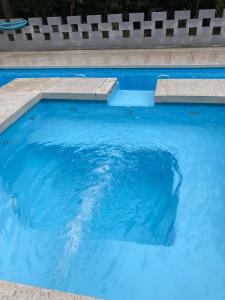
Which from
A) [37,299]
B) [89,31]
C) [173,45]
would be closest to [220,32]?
[173,45]

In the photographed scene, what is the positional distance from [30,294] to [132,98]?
323 centimetres

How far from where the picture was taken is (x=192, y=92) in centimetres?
360

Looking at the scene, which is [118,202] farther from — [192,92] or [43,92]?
[43,92]

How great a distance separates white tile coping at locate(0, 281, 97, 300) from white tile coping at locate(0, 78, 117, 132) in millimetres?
2368

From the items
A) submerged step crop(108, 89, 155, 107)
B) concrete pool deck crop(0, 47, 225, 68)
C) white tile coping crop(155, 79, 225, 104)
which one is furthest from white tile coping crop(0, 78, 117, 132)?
concrete pool deck crop(0, 47, 225, 68)

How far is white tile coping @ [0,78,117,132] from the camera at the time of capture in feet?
11.5

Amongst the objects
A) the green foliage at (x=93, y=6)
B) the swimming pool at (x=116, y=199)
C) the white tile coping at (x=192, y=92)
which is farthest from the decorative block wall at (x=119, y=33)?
the swimming pool at (x=116, y=199)

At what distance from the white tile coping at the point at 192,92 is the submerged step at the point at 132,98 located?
0.70 ft

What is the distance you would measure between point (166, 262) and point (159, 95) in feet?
7.63

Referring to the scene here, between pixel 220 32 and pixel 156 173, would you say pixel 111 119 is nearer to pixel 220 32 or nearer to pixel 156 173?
pixel 156 173

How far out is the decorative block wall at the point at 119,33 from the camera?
576cm

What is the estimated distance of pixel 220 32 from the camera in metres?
5.71

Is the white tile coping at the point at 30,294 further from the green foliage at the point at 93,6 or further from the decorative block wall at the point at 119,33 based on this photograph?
the green foliage at the point at 93,6

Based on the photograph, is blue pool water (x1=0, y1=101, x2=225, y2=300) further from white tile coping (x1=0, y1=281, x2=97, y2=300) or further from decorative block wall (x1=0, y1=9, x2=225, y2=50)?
decorative block wall (x1=0, y1=9, x2=225, y2=50)
